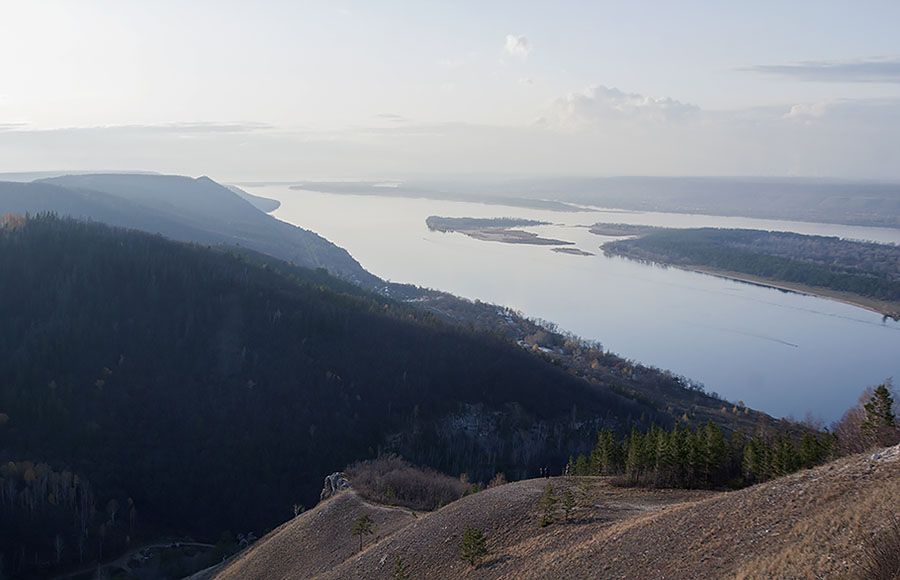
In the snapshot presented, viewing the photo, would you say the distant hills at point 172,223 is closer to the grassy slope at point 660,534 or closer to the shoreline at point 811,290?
the shoreline at point 811,290

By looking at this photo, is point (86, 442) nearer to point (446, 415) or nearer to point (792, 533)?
point (446, 415)

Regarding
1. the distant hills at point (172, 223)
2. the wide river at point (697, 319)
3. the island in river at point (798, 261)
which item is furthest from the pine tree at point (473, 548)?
the island in river at point (798, 261)

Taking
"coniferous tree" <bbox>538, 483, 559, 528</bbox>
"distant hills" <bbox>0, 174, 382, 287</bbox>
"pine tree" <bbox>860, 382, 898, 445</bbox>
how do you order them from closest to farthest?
"coniferous tree" <bbox>538, 483, 559, 528</bbox> < "pine tree" <bbox>860, 382, 898, 445</bbox> < "distant hills" <bbox>0, 174, 382, 287</bbox>

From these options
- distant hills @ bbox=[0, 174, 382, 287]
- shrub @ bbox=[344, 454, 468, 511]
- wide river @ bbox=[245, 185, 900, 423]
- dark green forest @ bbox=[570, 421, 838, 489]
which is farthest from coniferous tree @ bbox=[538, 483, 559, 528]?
distant hills @ bbox=[0, 174, 382, 287]

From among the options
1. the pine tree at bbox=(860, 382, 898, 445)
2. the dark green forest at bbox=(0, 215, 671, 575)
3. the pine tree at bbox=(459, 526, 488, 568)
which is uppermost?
the pine tree at bbox=(860, 382, 898, 445)

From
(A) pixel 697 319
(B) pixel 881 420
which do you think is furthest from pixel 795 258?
(B) pixel 881 420

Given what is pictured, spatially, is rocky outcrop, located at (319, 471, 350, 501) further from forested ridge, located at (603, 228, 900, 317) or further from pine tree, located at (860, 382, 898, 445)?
forested ridge, located at (603, 228, 900, 317)

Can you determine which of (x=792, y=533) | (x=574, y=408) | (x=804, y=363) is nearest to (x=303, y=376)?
(x=574, y=408)
